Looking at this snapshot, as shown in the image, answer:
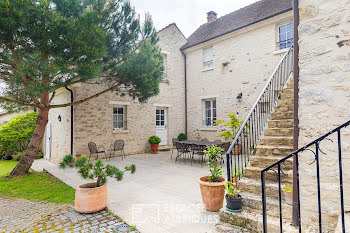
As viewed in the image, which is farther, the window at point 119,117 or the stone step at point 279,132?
the window at point 119,117

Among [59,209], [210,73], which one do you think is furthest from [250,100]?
[59,209]

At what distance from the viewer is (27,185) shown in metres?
5.46

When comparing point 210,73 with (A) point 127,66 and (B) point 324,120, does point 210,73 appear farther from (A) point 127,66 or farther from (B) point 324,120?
(B) point 324,120

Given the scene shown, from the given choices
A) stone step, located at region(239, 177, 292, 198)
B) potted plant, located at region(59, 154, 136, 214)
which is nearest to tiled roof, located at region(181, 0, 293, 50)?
stone step, located at region(239, 177, 292, 198)

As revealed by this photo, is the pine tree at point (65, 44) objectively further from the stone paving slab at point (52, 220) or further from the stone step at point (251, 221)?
the stone step at point (251, 221)

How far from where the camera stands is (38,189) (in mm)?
5145

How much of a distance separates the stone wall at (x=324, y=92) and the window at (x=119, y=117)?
8.22 m

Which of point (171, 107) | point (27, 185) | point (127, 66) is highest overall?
point (127, 66)

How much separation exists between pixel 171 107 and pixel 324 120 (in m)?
9.38

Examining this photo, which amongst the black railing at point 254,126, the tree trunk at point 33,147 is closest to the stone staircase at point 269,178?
the black railing at point 254,126

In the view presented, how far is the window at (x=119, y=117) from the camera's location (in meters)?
9.55

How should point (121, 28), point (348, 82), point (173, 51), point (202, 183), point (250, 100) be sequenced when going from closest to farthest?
point (348, 82)
point (202, 183)
point (121, 28)
point (250, 100)
point (173, 51)

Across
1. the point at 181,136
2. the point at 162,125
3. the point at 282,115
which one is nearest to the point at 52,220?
the point at 282,115

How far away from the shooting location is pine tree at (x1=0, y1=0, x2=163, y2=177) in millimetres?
4391
